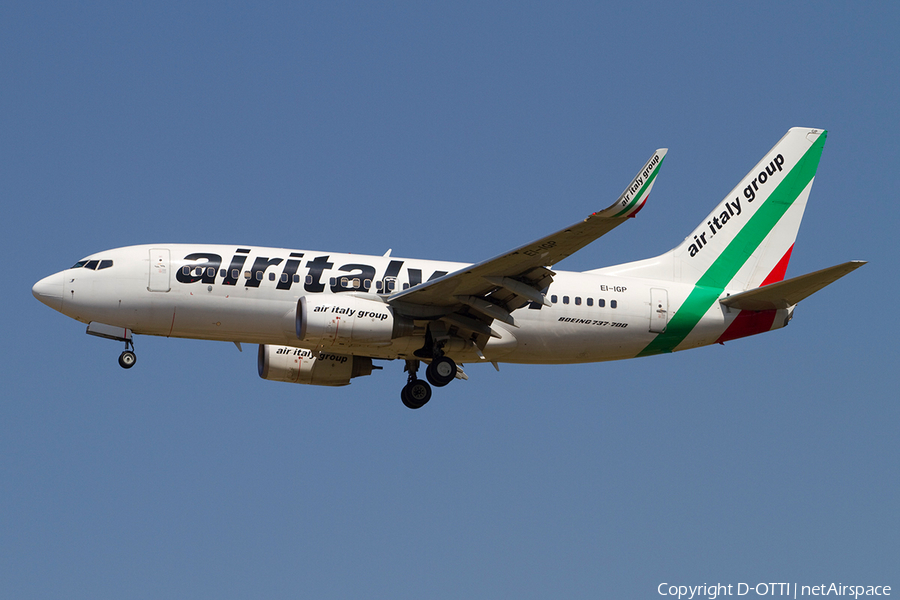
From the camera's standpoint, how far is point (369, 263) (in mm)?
32250

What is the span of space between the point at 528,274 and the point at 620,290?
491 cm

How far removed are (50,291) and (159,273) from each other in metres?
3.34

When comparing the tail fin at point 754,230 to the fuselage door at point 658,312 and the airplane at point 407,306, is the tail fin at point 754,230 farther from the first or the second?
the fuselage door at point 658,312

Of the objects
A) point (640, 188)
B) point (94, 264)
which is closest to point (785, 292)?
point (640, 188)

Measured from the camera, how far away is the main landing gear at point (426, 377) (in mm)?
31891

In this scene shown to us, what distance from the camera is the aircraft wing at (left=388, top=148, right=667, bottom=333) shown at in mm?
25328

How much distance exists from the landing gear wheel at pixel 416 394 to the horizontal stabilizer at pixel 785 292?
32.0 ft

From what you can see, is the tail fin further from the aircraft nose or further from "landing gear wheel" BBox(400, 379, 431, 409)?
the aircraft nose

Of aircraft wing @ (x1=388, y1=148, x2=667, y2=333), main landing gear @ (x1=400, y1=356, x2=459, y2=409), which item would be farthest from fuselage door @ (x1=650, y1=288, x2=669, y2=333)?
main landing gear @ (x1=400, y1=356, x2=459, y2=409)

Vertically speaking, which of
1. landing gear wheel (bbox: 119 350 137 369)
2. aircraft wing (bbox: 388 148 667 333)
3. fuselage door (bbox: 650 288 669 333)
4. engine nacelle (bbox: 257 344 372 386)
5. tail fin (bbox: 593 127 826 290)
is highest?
tail fin (bbox: 593 127 826 290)

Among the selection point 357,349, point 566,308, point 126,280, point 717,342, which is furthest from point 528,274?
point 126,280

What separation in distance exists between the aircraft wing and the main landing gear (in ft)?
4.13

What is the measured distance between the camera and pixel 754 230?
37.0 m

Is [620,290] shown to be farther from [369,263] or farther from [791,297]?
[369,263]
